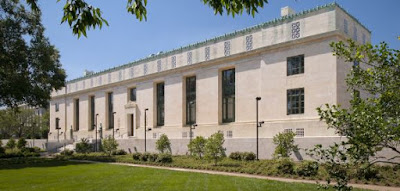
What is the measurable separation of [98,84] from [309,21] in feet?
113

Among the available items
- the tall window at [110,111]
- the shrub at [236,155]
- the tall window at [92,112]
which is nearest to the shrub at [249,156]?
the shrub at [236,155]

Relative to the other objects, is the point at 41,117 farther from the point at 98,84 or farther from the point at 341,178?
the point at 341,178

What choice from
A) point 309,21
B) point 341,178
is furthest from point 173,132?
point 341,178

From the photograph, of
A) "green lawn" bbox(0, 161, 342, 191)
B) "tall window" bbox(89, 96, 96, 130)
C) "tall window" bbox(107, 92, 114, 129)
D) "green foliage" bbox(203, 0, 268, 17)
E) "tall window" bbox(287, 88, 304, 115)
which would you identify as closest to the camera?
"green foliage" bbox(203, 0, 268, 17)

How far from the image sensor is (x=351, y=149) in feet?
16.4

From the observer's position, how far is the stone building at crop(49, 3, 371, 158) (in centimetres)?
2588

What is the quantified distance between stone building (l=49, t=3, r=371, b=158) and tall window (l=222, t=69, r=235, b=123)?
0.33 feet

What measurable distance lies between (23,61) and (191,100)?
1709cm

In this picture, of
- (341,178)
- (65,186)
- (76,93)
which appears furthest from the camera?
(76,93)

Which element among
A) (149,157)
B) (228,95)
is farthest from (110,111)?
(228,95)

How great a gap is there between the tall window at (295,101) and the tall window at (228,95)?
22.2 ft

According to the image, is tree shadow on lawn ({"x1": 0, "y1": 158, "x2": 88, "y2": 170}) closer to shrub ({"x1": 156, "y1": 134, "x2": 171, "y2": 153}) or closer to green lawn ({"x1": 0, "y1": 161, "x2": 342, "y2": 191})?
shrub ({"x1": 156, "y1": 134, "x2": 171, "y2": 153})

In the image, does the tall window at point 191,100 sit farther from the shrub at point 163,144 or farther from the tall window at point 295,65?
the tall window at point 295,65

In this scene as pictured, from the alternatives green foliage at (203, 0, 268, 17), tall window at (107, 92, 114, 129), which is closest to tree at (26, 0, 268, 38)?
green foliage at (203, 0, 268, 17)
